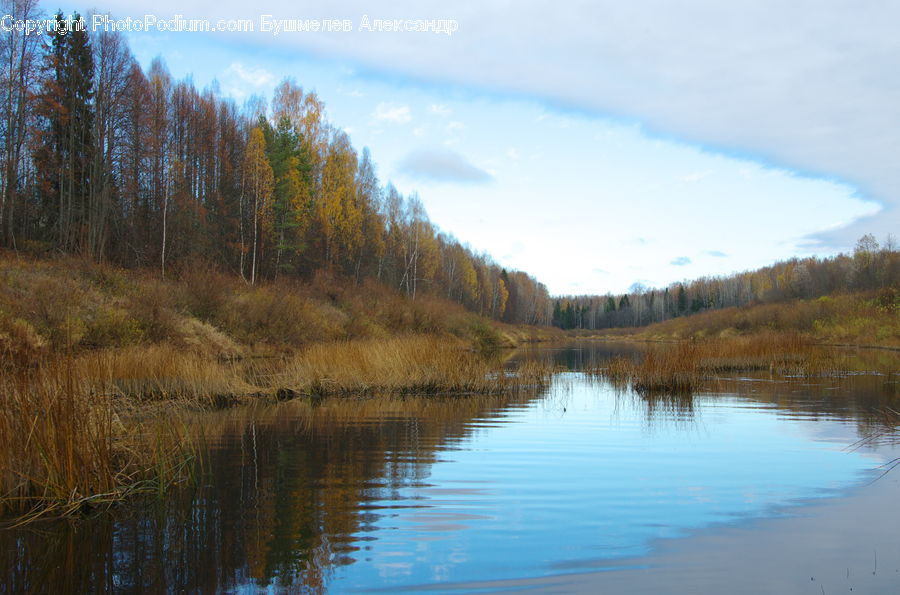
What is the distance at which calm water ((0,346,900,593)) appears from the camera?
455cm

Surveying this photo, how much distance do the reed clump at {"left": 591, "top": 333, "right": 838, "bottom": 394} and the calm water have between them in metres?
3.98

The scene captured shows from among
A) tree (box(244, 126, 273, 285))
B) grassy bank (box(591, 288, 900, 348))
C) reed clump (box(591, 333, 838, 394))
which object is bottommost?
reed clump (box(591, 333, 838, 394))

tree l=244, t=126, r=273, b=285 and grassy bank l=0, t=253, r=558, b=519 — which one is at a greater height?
tree l=244, t=126, r=273, b=285

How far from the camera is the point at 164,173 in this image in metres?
31.7

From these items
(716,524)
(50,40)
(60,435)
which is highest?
(50,40)

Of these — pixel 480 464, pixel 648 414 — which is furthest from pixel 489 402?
pixel 480 464

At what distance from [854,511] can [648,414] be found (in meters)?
6.71

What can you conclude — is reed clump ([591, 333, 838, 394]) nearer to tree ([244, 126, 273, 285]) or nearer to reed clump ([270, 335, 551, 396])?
reed clump ([270, 335, 551, 396])

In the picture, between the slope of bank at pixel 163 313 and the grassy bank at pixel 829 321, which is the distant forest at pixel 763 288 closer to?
the grassy bank at pixel 829 321

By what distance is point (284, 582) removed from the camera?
4.33 meters

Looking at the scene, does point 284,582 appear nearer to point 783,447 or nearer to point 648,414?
point 783,447

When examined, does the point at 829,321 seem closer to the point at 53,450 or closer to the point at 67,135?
the point at 67,135

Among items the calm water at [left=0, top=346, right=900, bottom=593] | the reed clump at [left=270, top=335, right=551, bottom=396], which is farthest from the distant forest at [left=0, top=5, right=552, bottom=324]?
the calm water at [left=0, top=346, right=900, bottom=593]

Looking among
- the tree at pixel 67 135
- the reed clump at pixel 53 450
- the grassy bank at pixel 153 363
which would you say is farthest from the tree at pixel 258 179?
the reed clump at pixel 53 450
